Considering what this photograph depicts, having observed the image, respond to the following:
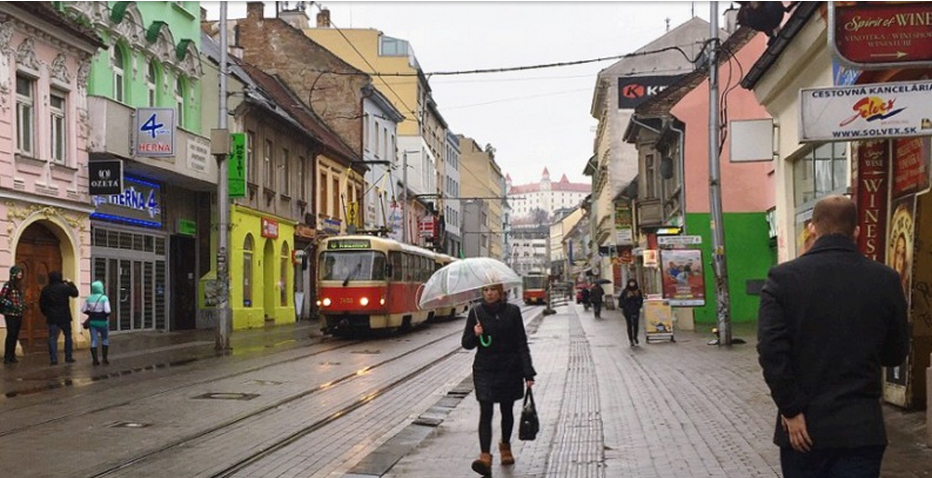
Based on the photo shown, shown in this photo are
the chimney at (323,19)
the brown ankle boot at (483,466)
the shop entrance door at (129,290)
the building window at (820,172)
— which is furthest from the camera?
the chimney at (323,19)

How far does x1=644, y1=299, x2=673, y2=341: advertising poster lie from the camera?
25.1 metres

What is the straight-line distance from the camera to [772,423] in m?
10.6

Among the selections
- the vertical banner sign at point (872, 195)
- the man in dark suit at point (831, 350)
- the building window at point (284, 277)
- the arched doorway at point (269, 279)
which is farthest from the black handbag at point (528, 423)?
the building window at point (284, 277)

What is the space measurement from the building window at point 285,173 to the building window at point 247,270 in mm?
4230

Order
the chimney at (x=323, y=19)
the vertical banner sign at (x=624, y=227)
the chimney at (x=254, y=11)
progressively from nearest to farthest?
the vertical banner sign at (x=624, y=227), the chimney at (x=254, y=11), the chimney at (x=323, y=19)

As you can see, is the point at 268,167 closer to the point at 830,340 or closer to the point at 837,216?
the point at 837,216

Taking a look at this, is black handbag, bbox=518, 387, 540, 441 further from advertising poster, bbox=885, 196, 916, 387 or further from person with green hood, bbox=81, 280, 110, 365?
person with green hood, bbox=81, 280, 110, 365

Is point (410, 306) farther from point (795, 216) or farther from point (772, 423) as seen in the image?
point (772, 423)

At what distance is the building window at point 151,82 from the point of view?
27391 mm

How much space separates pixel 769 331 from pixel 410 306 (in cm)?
2817

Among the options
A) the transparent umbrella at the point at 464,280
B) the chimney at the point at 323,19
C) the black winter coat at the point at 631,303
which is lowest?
the black winter coat at the point at 631,303

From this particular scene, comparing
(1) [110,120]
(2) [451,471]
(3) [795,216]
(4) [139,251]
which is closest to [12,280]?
(1) [110,120]

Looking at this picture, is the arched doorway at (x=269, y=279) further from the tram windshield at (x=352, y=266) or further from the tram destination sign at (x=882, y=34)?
the tram destination sign at (x=882, y=34)

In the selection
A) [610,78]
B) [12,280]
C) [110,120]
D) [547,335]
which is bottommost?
[547,335]
